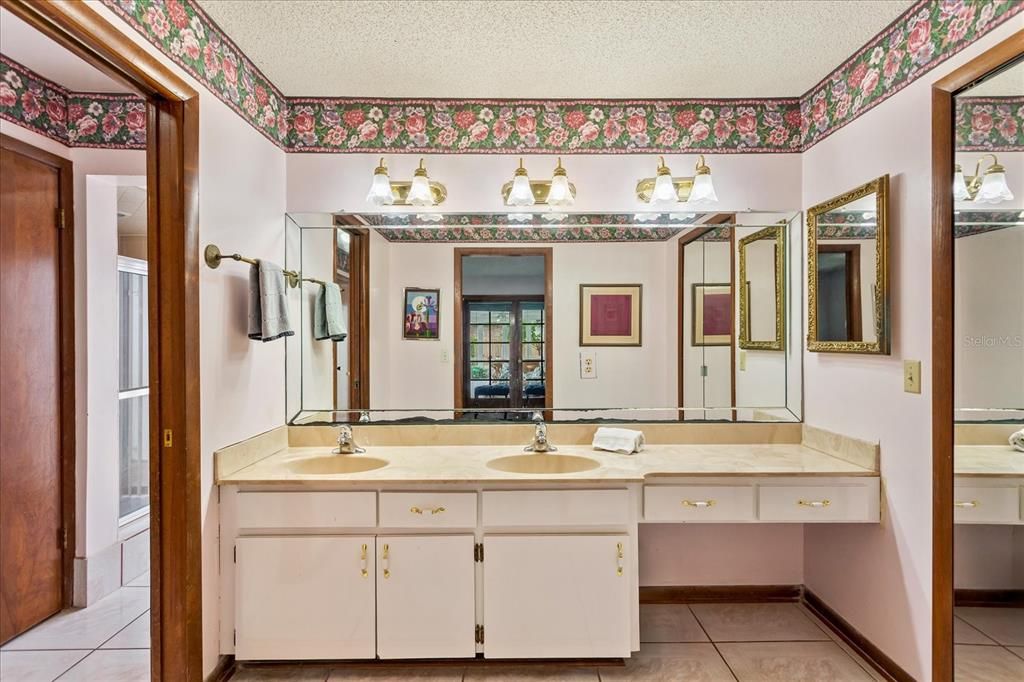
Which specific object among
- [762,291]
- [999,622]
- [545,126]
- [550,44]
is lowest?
[999,622]

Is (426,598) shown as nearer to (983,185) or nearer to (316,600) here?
(316,600)

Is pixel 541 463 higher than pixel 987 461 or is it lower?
lower

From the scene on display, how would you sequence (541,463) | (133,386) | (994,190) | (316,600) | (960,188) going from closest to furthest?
(994,190) → (960,188) → (316,600) → (541,463) → (133,386)

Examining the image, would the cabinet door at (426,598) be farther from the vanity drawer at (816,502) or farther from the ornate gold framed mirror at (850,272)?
the ornate gold framed mirror at (850,272)

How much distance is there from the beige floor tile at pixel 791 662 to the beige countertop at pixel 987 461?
891 mm

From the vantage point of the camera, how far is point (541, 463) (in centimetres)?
228

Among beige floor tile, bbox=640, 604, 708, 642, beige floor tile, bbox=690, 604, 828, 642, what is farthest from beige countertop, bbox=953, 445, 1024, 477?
beige floor tile, bbox=640, 604, 708, 642

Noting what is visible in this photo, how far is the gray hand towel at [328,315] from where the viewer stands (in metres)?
2.45

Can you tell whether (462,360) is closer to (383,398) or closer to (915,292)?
(383,398)

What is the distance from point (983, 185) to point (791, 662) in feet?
5.87

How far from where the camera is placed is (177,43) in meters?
1.72

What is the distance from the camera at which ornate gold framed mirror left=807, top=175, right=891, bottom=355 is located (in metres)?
1.92

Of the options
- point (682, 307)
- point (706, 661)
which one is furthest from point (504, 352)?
point (706, 661)

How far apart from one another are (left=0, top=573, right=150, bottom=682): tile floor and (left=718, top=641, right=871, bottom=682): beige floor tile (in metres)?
2.24
